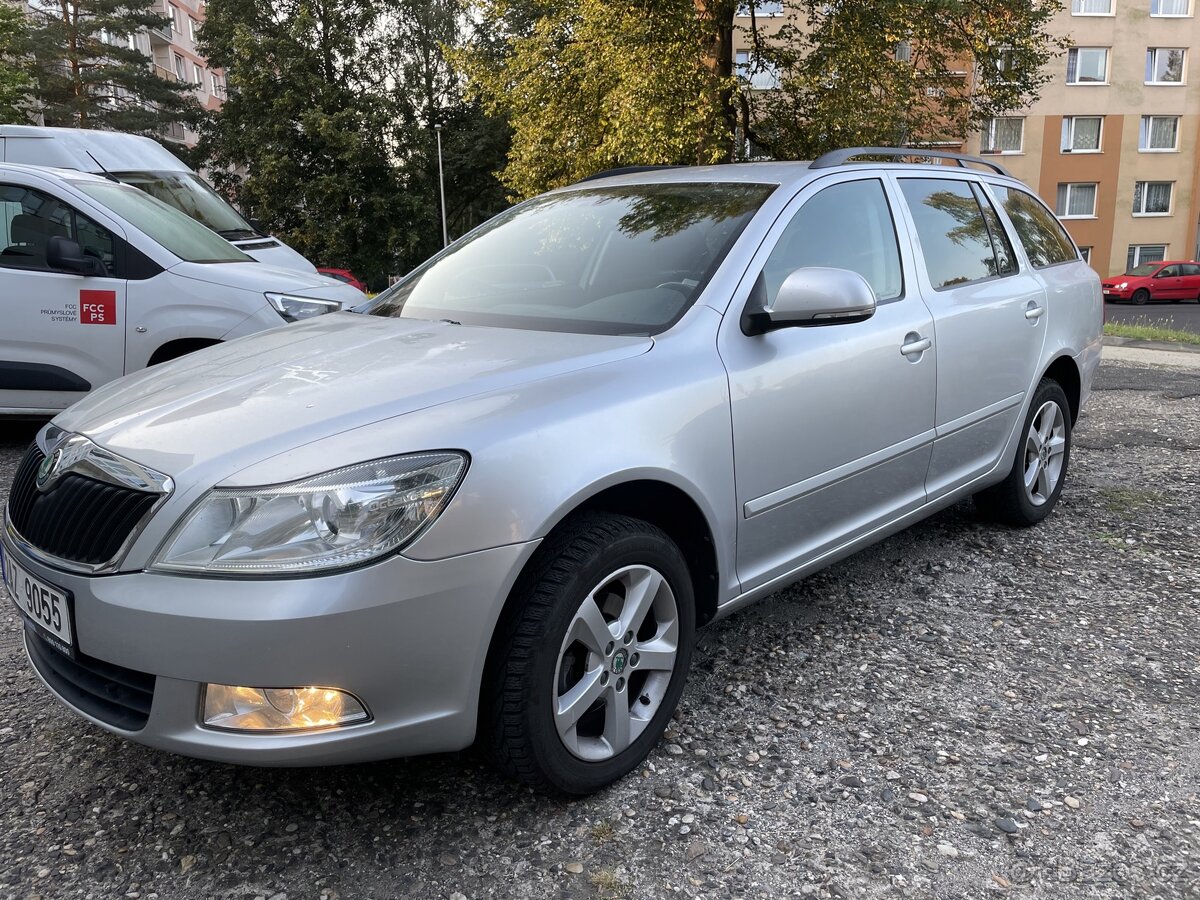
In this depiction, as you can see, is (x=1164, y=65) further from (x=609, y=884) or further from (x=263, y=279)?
(x=609, y=884)

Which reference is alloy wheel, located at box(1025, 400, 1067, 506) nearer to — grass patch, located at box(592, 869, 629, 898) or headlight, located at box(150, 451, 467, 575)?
grass patch, located at box(592, 869, 629, 898)

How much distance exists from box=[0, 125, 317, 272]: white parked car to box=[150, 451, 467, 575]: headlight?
5.48 meters

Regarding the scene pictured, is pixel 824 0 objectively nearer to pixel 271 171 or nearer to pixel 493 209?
pixel 271 171

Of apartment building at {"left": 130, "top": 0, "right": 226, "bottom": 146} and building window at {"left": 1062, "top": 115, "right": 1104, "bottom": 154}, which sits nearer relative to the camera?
building window at {"left": 1062, "top": 115, "right": 1104, "bottom": 154}

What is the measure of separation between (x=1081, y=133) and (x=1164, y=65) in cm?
417

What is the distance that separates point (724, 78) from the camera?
619 inches

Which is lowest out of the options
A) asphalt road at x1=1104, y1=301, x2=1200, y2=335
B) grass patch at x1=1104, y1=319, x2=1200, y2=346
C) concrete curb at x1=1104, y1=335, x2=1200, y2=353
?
asphalt road at x1=1104, y1=301, x2=1200, y2=335

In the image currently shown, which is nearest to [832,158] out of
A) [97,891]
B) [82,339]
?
[97,891]

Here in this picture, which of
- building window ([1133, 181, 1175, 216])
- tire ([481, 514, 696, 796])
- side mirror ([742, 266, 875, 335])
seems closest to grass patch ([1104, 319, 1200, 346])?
side mirror ([742, 266, 875, 335])

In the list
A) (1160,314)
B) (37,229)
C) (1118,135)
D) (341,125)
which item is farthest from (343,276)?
(1118,135)

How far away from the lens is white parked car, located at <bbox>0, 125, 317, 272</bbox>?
7.45 m

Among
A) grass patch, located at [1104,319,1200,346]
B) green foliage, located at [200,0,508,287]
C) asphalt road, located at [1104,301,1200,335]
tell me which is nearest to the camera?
grass patch, located at [1104,319,1200,346]

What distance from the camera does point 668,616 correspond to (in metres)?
2.56

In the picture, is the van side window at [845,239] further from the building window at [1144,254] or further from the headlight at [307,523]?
the building window at [1144,254]
